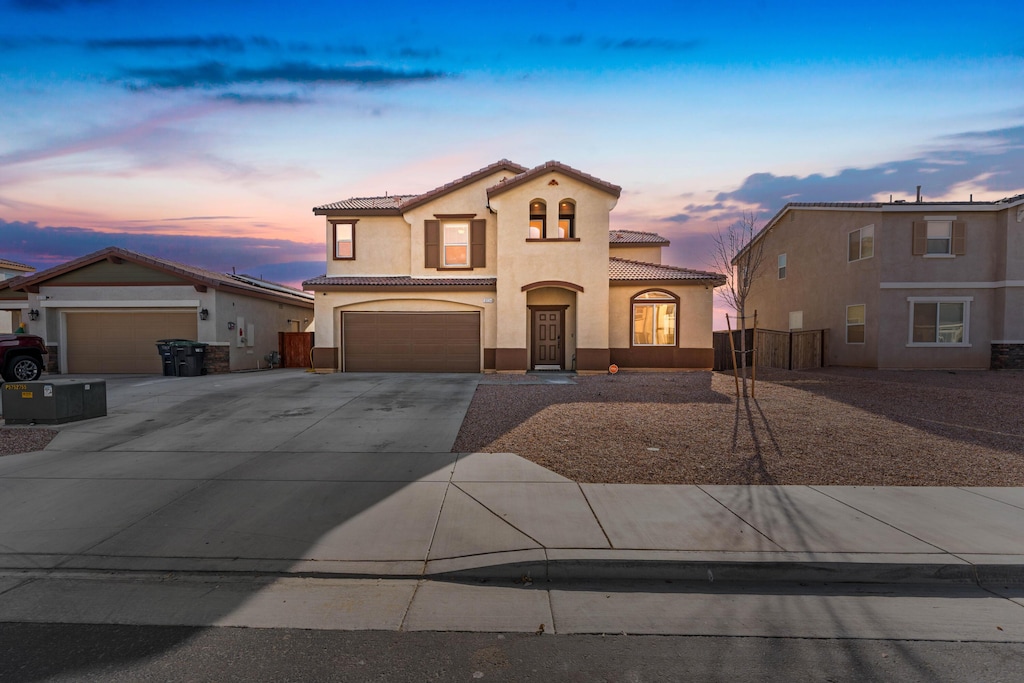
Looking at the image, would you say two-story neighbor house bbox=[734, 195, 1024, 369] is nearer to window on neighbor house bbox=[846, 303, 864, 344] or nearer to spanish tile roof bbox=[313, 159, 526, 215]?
window on neighbor house bbox=[846, 303, 864, 344]

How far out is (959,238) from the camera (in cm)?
1878

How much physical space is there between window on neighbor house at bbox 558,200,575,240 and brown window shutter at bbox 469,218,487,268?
118 inches

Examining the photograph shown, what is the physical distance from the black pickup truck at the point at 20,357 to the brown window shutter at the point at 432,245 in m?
12.3

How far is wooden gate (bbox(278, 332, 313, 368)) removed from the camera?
22.5 m

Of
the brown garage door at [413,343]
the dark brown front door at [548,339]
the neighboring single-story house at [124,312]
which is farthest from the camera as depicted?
the dark brown front door at [548,339]

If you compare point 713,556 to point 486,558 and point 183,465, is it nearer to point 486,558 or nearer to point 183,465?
point 486,558

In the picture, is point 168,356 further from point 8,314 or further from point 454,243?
point 8,314

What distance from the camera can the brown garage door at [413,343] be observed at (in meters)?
18.4

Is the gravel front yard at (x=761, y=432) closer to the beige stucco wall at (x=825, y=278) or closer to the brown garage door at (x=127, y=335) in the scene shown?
the beige stucco wall at (x=825, y=278)

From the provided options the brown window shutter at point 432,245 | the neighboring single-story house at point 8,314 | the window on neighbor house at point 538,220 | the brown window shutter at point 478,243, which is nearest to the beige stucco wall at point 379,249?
the brown window shutter at point 432,245

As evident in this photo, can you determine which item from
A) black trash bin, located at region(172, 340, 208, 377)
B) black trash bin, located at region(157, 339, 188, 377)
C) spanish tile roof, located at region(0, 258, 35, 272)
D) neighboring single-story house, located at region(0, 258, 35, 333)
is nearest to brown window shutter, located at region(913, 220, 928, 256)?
black trash bin, located at region(172, 340, 208, 377)

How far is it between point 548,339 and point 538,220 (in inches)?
177

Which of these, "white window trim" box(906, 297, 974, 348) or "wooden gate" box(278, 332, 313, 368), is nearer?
"white window trim" box(906, 297, 974, 348)

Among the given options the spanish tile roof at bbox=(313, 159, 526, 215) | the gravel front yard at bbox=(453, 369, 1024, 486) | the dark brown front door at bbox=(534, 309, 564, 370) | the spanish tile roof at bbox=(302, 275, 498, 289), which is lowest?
the gravel front yard at bbox=(453, 369, 1024, 486)
